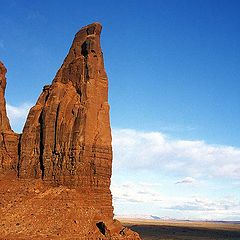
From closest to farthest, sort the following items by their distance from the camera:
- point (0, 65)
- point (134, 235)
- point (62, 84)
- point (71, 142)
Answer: point (134, 235) < point (71, 142) < point (62, 84) < point (0, 65)

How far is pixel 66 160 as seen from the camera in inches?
2389

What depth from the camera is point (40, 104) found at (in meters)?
68.4

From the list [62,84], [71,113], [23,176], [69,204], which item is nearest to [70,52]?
[62,84]

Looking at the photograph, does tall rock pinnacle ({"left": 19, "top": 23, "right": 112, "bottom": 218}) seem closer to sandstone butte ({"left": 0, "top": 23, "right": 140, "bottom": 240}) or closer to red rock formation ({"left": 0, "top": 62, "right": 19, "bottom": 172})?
sandstone butte ({"left": 0, "top": 23, "right": 140, "bottom": 240})

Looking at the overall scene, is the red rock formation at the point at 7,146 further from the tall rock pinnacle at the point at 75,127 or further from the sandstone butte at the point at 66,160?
the tall rock pinnacle at the point at 75,127

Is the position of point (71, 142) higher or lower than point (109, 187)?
higher

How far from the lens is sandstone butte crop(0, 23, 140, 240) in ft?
180

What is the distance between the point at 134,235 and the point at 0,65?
33.6m

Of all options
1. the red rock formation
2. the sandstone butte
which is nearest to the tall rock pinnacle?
the sandstone butte

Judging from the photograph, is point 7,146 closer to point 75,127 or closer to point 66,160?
point 66,160

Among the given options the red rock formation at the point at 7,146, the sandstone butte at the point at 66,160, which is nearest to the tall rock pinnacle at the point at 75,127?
the sandstone butte at the point at 66,160

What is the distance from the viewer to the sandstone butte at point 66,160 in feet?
180

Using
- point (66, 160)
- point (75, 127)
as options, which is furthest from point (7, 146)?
point (75, 127)

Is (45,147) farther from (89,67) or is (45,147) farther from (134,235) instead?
(134,235)
